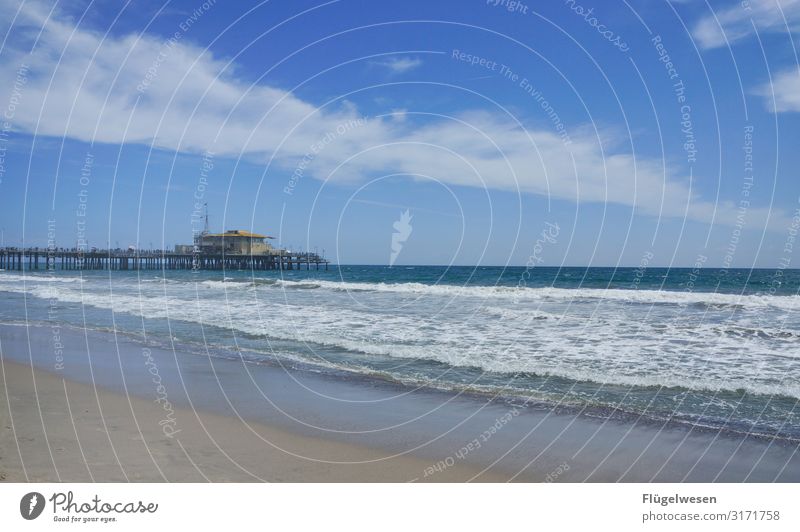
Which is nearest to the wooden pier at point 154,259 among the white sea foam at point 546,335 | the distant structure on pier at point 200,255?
the distant structure on pier at point 200,255

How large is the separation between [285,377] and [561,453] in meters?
5.71

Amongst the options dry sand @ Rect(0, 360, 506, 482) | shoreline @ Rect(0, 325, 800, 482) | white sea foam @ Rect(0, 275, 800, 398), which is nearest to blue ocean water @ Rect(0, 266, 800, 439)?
white sea foam @ Rect(0, 275, 800, 398)

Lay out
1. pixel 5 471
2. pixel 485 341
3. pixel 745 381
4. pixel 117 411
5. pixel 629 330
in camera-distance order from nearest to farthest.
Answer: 1. pixel 5 471
2. pixel 117 411
3. pixel 745 381
4. pixel 485 341
5. pixel 629 330

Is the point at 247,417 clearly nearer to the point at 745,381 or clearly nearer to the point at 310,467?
the point at 310,467

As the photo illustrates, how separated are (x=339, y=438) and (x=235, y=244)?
8373 centimetres

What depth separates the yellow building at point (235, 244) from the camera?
83.4 meters

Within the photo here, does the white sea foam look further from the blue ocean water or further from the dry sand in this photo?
the dry sand

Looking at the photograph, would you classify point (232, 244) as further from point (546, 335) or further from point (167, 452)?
point (167, 452)

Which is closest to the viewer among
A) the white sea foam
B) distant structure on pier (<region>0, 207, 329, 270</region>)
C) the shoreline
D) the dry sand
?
the dry sand

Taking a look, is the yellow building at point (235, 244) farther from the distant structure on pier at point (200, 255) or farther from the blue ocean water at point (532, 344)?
the blue ocean water at point (532, 344)

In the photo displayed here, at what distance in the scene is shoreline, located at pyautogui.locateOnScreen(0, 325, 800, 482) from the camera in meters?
5.68

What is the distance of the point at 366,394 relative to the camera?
919cm

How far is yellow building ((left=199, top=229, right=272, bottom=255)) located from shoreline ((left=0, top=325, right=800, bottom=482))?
75.7 m

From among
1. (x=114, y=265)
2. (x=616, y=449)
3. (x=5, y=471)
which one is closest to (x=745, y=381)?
(x=616, y=449)
